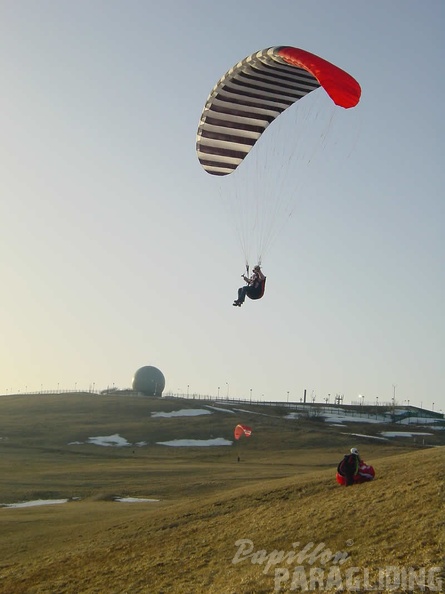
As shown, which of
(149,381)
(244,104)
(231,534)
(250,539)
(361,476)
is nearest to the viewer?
(250,539)

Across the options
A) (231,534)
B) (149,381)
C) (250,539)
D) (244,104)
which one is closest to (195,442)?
(149,381)

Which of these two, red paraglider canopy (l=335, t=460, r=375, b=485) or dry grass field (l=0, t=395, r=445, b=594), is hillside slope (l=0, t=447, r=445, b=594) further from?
red paraglider canopy (l=335, t=460, r=375, b=485)

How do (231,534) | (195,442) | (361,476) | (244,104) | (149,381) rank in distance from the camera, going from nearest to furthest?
1. (231,534)
2. (361,476)
3. (244,104)
4. (195,442)
5. (149,381)

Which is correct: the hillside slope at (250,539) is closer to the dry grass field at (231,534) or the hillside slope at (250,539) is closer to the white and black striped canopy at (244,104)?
the dry grass field at (231,534)

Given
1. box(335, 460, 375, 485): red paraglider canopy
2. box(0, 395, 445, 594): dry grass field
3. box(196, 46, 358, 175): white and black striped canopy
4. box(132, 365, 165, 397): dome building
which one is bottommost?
box(0, 395, 445, 594): dry grass field

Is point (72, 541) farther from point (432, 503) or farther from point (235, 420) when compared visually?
point (235, 420)

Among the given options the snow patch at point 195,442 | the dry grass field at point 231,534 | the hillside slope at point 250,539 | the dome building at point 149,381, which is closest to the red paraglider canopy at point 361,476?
the hillside slope at point 250,539

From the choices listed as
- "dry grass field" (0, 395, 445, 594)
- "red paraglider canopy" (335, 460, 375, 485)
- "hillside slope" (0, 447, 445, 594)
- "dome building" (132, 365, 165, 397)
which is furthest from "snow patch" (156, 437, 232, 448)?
"red paraglider canopy" (335, 460, 375, 485)

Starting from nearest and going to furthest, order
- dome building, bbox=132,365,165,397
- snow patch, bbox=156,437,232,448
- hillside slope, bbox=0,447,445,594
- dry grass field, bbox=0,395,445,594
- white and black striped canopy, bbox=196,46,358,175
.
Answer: dry grass field, bbox=0,395,445,594, hillside slope, bbox=0,447,445,594, white and black striped canopy, bbox=196,46,358,175, snow patch, bbox=156,437,232,448, dome building, bbox=132,365,165,397

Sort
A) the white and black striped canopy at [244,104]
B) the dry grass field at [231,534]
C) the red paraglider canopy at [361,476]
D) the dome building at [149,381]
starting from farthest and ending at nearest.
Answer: the dome building at [149,381], the white and black striped canopy at [244,104], the red paraglider canopy at [361,476], the dry grass field at [231,534]

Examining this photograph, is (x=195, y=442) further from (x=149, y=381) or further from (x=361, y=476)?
(x=361, y=476)

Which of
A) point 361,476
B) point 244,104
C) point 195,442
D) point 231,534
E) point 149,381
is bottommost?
point 231,534

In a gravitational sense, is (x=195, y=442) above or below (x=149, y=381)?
below

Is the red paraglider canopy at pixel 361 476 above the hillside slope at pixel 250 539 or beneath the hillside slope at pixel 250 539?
above
